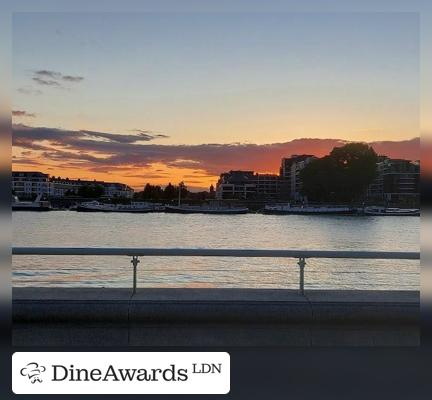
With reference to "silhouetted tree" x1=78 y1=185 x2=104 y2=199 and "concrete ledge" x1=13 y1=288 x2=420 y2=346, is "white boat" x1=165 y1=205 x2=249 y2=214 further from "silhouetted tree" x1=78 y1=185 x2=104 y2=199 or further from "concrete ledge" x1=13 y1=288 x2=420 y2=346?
"concrete ledge" x1=13 y1=288 x2=420 y2=346

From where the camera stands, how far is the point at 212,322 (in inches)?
223

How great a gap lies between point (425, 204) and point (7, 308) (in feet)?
12.0

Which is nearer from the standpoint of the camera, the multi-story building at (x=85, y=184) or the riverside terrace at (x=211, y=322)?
the riverside terrace at (x=211, y=322)

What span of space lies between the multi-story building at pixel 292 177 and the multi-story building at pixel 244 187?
3419mm

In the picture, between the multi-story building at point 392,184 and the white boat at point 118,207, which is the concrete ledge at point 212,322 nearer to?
the multi-story building at point 392,184

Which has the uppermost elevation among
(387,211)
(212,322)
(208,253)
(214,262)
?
(208,253)

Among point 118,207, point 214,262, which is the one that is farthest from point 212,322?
point 118,207

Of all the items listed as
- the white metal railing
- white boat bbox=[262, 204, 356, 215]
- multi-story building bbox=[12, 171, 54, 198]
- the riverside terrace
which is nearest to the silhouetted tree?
white boat bbox=[262, 204, 356, 215]

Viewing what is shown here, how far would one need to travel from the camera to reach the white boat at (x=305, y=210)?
4013 inches

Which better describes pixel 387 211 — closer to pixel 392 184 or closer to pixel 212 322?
pixel 392 184

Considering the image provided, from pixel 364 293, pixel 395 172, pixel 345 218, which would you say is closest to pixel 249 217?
pixel 345 218

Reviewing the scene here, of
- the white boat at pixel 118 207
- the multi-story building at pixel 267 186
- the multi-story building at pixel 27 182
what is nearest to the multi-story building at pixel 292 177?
the multi-story building at pixel 267 186

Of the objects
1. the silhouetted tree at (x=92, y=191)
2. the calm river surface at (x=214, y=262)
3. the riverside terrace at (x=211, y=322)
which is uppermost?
the silhouetted tree at (x=92, y=191)

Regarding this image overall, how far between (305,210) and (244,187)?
16682 millimetres
